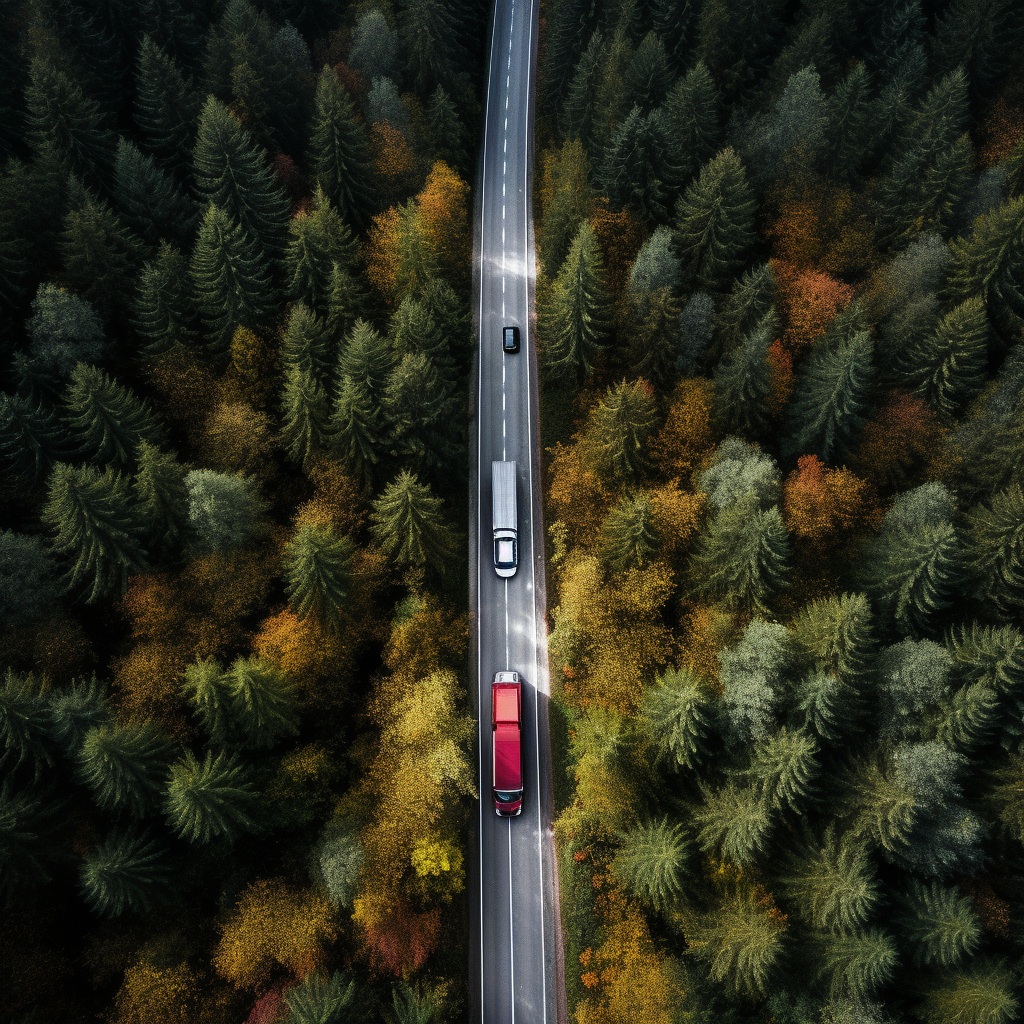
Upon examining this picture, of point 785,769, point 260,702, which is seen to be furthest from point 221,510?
point 785,769

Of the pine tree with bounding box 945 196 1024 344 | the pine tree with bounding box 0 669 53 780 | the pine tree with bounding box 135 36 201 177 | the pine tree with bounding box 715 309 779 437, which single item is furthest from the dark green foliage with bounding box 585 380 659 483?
the pine tree with bounding box 135 36 201 177

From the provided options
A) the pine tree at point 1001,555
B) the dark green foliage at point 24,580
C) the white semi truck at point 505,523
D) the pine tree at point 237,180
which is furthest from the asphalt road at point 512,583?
the pine tree at point 1001,555

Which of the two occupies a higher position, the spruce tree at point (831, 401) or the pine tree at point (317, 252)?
the pine tree at point (317, 252)

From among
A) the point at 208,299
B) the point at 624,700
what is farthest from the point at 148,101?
the point at 624,700

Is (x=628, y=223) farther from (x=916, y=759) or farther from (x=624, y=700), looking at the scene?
(x=916, y=759)

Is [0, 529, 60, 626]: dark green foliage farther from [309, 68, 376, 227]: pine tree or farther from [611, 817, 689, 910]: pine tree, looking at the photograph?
[611, 817, 689, 910]: pine tree

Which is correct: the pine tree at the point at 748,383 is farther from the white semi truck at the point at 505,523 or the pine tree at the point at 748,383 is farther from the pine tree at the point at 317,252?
the pine tree at the point at 317,252
